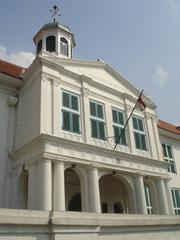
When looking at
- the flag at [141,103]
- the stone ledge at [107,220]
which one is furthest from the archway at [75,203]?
the stone ledge at [107,220]

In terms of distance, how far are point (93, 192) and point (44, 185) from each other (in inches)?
98.0

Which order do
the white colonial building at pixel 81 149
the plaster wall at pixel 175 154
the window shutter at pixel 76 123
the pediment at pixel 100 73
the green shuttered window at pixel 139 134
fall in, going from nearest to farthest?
the white colonial building at pixel 81 149 < the window shutter at pixel 76 123 < the pediment at pixel 100 73 < the green shuttered window at pixel 139 134 < the plaster wall at pixel 175 154

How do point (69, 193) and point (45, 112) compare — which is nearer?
point (45, 112)

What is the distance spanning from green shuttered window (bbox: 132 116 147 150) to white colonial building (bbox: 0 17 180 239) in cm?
2

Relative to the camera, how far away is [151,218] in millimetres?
9273

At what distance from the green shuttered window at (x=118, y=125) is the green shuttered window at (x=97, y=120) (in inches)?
33.4

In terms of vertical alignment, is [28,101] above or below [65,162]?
above

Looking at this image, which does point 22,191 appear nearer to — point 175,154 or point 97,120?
point 97,120

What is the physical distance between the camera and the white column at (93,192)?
11602 mm

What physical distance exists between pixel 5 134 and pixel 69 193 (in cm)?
552

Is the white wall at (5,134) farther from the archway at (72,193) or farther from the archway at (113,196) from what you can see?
the archway at (113,196)

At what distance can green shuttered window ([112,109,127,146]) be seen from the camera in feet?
47.4

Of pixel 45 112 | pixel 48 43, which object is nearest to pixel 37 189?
pixel 45 112

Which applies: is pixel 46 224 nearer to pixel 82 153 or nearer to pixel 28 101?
pixel 82 153
